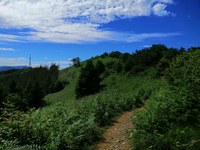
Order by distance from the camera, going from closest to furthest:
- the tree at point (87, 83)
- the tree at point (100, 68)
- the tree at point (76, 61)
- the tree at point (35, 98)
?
the tree at point (87, 83)
the tree at point (100, 68)
the tree at point (35, 98)
the tree at point (76, 61)

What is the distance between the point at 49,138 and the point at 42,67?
144798 mm

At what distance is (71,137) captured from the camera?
10.6 m

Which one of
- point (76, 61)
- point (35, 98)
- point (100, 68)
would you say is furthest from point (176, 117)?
point (76, 61)

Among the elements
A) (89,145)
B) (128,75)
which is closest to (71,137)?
(89,145)

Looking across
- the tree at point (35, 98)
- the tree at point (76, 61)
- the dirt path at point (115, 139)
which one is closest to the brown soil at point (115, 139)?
the dirt path at point (115, 139)

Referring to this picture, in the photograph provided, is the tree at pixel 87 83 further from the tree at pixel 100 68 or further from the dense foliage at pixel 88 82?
the tree at pixel 100 68

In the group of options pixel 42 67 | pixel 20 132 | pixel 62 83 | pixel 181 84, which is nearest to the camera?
pixel 20 132

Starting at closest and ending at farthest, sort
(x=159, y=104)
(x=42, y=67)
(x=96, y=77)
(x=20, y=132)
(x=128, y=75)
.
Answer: (x=20, y=132) < (x=159, y=104) < (x=128, y=75) < (x=96, y=77) < (x=42, y=67)

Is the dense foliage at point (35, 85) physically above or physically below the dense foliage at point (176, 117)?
below

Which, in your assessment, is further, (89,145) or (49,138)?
(89,145)

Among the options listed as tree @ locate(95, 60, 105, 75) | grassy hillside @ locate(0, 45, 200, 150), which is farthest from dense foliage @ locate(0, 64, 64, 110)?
grassy hillside @ locate(0, 45, 200, 150)

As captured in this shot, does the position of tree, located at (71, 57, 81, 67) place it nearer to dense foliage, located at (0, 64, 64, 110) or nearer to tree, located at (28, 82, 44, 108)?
dense foliage, located at (0, 64, 64, 110)

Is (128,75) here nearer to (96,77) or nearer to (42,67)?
(96,77)

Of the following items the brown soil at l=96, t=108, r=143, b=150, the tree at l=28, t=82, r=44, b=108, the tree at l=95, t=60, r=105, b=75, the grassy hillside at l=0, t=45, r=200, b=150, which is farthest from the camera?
the tree at l=28, t=82, r=44, b=108
